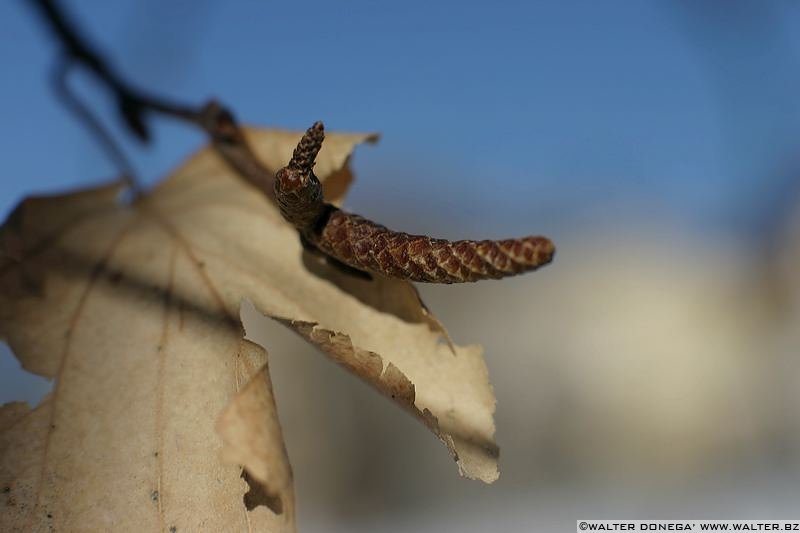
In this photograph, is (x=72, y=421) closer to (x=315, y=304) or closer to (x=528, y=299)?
(x=315, y=304)

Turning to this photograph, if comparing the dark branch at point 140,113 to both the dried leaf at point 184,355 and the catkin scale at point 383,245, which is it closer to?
the dried leaf at point 184,355

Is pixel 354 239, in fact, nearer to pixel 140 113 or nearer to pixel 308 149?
pixel 308 149

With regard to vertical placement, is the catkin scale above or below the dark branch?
below

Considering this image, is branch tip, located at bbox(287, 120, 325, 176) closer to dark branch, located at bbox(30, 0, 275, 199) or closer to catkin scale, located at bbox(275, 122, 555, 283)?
catkin scale, located at bbox(275, 122, 555, 283)

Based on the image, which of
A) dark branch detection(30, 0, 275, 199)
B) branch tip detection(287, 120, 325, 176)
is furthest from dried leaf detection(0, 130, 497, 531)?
branch tip detection(287, 120, 325, 176)

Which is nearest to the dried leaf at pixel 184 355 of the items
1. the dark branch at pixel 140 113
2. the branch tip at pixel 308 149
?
the dark branch at pixel 140 113

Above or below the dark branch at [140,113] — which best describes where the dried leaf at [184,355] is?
below
